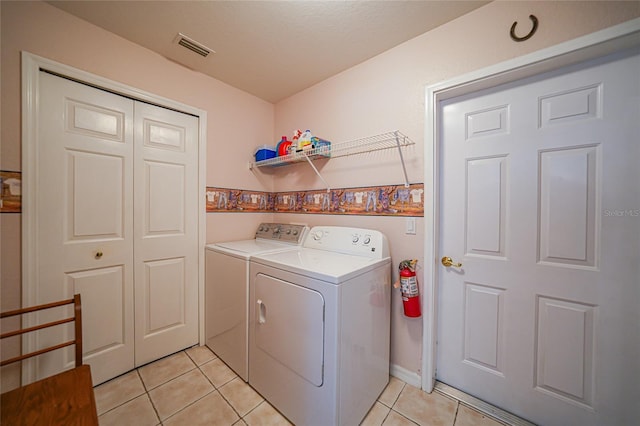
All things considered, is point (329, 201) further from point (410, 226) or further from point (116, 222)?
point (116, 222)

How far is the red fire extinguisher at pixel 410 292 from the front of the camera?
150 cm

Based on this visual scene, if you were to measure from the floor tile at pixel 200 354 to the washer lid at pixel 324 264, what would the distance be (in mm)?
1055

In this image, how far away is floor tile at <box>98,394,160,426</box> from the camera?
1288 millimetres

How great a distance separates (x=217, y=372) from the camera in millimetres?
1706

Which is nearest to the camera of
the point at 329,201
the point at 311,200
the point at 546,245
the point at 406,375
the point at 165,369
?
the point at 546,245

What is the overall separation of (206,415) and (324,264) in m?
1.14

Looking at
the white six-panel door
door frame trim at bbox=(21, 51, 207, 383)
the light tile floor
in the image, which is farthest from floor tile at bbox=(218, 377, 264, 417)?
the white six-panel door

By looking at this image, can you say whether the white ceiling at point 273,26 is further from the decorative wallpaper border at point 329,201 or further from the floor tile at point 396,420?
the floor tile at point 396,420

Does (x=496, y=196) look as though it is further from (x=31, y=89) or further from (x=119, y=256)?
(x=31, y=89)

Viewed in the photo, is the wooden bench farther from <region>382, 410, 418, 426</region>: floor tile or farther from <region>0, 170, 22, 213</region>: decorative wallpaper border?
<region>382, 410, 418, 426</region>: floor tile

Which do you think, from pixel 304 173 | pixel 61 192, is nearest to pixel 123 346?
pixel 61 192

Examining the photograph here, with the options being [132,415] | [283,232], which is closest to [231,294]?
[283,232]

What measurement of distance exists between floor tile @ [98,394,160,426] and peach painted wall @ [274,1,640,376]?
1577mm

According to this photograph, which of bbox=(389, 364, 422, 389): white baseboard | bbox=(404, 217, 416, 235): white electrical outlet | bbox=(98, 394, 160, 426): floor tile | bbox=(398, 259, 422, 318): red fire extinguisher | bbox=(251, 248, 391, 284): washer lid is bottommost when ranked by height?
bbox=(98, 394, 160, 426): floor tile
